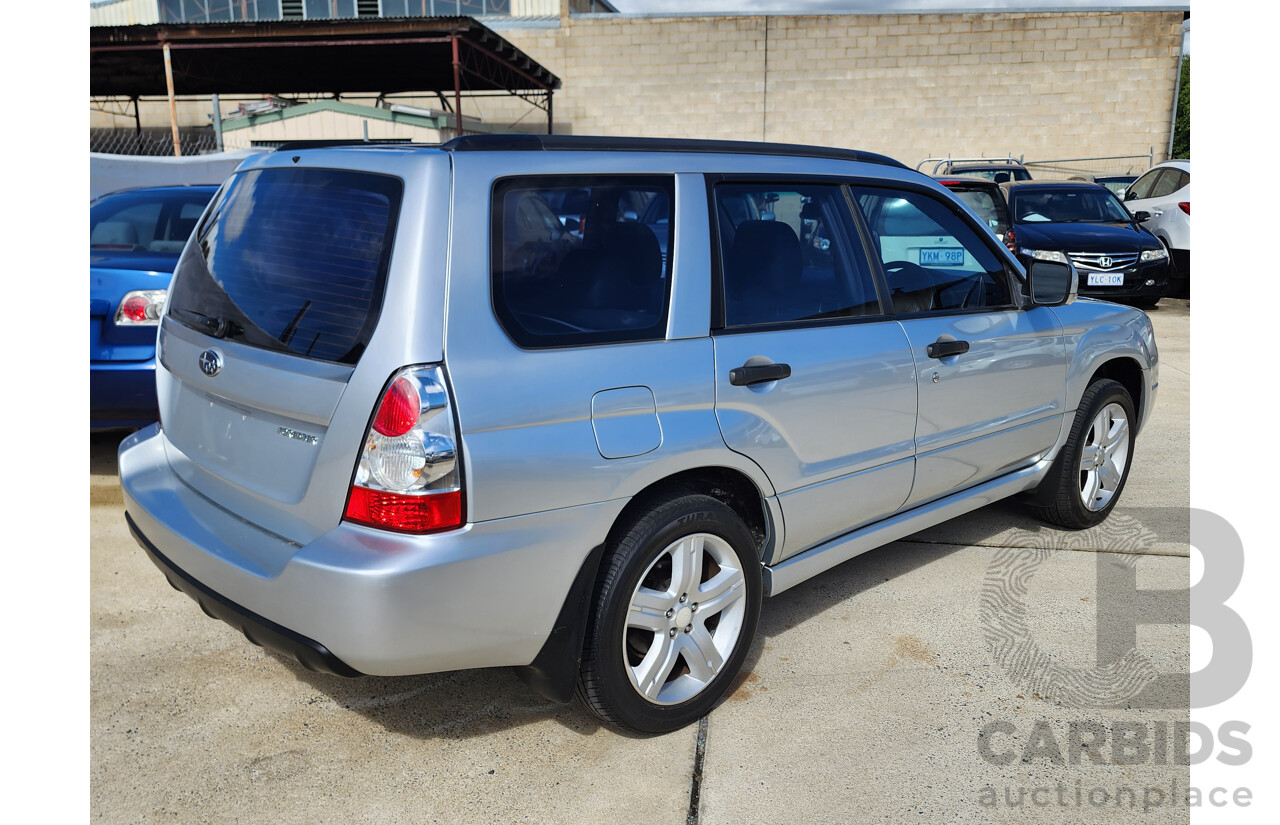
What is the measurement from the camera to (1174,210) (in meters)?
13.7

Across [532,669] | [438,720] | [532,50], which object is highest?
[532,50]

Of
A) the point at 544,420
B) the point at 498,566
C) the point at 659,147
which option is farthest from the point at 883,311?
the point at 498,566

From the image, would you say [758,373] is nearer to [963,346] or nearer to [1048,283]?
[963,346]

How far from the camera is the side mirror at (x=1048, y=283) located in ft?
13.0

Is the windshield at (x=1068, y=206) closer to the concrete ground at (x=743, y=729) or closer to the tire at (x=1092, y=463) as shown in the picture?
the tire at (x=1092, y=463)

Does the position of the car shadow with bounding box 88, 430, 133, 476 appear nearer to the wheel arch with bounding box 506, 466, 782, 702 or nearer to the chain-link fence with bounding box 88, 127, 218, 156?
the wheel arch with bounding box 506, 466, 782, 702

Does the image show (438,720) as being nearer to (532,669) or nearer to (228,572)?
(532,669)

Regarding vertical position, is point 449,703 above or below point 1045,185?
below

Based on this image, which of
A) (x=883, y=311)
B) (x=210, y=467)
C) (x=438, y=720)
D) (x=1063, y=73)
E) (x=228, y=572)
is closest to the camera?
(x=228, y=572)

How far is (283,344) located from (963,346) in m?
2.44

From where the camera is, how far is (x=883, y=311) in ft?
11.2

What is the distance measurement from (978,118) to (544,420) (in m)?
28.9

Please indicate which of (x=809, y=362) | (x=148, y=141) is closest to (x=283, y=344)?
(x=809, y=362)

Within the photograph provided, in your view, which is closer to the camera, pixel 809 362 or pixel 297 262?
pixel 297 262
